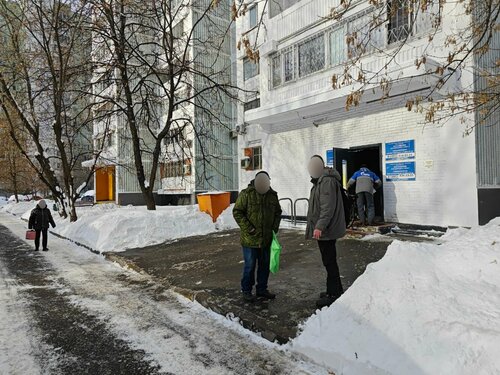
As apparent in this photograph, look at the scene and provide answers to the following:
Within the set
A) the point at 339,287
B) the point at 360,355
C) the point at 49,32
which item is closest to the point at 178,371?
the point at 360,355

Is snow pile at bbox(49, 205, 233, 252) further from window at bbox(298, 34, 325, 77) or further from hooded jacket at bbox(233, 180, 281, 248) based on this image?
hooded jacket at bbox(233, 180, 281, 248)

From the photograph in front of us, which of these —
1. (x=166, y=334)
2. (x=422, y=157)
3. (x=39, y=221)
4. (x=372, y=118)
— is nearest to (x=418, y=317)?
(x=166, y=334)

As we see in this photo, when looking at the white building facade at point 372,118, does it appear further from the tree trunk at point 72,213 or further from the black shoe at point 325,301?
the tree trunk at point 72,213

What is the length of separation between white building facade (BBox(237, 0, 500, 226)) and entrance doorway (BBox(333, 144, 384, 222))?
0.03 m

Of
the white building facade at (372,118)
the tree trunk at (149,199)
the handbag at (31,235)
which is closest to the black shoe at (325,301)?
the white building facade at (372,118)

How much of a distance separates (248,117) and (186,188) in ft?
39.6

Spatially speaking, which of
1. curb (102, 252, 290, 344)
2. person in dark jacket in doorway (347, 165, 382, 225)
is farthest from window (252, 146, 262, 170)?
curb (102, 252, 290, 344)

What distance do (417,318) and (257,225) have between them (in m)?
2.18

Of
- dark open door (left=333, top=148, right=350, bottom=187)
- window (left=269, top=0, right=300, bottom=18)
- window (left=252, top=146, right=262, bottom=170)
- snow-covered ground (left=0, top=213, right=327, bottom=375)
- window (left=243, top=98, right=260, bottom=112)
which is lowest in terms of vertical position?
snow-covered ground (left=0, top=213, right=327, bottom=375)

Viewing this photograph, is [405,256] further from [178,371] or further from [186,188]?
[186,188]

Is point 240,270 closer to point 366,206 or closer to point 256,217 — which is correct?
point 256,217

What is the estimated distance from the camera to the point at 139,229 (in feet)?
37.2

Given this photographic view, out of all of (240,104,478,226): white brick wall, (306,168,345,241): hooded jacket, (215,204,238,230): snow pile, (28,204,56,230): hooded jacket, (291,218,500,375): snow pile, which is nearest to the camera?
(291,218,500,375): snow pile

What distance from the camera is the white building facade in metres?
8.94
